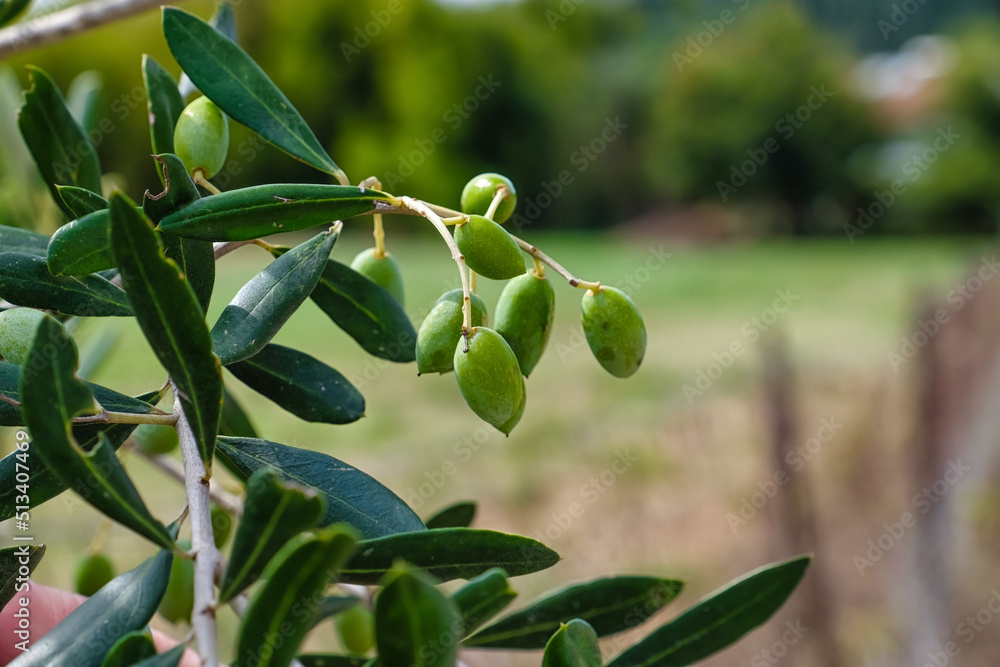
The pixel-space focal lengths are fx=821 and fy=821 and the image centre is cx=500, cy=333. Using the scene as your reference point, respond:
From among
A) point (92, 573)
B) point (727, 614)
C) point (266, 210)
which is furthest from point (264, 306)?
point (92, 573)

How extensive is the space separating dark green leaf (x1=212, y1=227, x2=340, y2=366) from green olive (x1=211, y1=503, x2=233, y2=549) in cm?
21

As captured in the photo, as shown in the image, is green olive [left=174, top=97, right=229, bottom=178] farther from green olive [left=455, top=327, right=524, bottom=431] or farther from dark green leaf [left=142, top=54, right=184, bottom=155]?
green olive [left=455, top=327, right=524, bottom=431]

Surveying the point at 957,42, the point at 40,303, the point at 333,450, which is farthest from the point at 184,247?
the point at 957,42

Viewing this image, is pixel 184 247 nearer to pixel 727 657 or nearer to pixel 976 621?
pixel 976 621

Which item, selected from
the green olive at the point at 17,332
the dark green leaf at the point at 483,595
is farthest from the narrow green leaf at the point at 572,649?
the green olive at the point at 17,332

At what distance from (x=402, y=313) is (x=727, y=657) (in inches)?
73.5

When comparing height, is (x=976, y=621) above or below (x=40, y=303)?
above

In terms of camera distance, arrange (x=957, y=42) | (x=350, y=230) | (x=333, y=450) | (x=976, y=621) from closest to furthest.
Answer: (x=976, y=621)
(x=333, y=450)
(x=350, y=230)
(x=957, y=42)

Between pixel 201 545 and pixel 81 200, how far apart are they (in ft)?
0.55

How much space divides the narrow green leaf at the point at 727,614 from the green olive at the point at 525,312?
133mm

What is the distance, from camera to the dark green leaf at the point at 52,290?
33cm

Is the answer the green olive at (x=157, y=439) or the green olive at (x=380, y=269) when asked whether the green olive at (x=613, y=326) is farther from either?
the green olive at (x=157, y=439)

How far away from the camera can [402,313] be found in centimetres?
42

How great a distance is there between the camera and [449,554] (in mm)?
286
